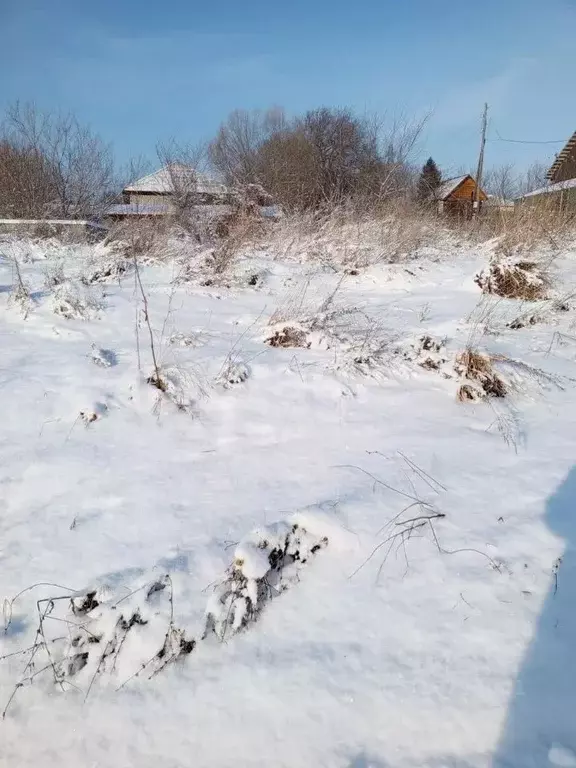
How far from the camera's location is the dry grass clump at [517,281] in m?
5.56

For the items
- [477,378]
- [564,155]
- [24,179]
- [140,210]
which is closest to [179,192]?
[140,210]

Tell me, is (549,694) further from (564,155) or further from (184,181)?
(564,155)

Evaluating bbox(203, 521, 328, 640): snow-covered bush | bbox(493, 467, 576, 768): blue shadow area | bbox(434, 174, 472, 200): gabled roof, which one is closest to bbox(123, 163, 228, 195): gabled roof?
bbox(434, 174, 472, 200): gabled roof

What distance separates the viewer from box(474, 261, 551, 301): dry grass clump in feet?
18.2

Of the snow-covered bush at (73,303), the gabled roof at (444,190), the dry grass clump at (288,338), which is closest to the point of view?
the dry grass clump at (288,338)

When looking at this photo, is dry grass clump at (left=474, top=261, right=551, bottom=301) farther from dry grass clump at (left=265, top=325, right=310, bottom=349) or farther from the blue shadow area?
the blue shadow area

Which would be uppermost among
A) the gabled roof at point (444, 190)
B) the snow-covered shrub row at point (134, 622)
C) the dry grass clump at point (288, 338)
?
the gabled roof at point (444, 190)

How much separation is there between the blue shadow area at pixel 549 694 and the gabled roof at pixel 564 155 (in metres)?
26.2

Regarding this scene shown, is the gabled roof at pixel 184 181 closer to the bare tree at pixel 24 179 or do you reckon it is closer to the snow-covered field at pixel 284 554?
the bare tree at pixel 24 179

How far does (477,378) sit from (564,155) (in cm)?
2692

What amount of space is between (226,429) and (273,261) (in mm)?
4990

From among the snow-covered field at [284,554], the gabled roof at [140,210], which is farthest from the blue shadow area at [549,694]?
the gabled roof at [140,210]

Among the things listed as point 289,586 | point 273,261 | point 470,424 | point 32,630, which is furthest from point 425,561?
point 273,261

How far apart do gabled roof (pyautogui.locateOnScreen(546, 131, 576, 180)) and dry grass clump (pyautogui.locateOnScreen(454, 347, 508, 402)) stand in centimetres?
2432
